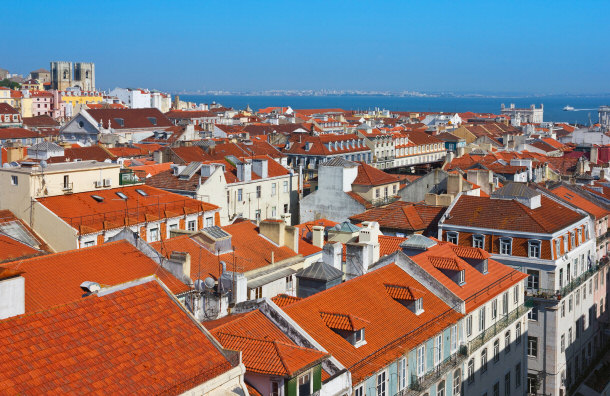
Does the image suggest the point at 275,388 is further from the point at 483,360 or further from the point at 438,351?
the point at 483,360

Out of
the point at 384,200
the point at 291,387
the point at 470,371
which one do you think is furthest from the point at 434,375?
the point at 384,200

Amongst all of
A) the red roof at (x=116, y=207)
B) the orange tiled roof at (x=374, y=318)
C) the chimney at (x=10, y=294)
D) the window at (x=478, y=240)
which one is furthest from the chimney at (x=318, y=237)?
the chimney at (x=10, y=294)

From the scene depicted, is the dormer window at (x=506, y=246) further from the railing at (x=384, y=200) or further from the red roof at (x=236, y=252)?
the railing at (x=384, y=200)

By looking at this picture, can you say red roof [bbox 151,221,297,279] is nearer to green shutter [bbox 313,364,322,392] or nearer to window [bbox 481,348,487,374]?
window [bbox 481,348,487,374]

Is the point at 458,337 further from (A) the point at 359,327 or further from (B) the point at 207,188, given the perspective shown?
(B) the point at 207,188

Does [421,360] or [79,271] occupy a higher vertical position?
[79,271]

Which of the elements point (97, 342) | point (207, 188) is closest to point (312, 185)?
point (207, 188)
